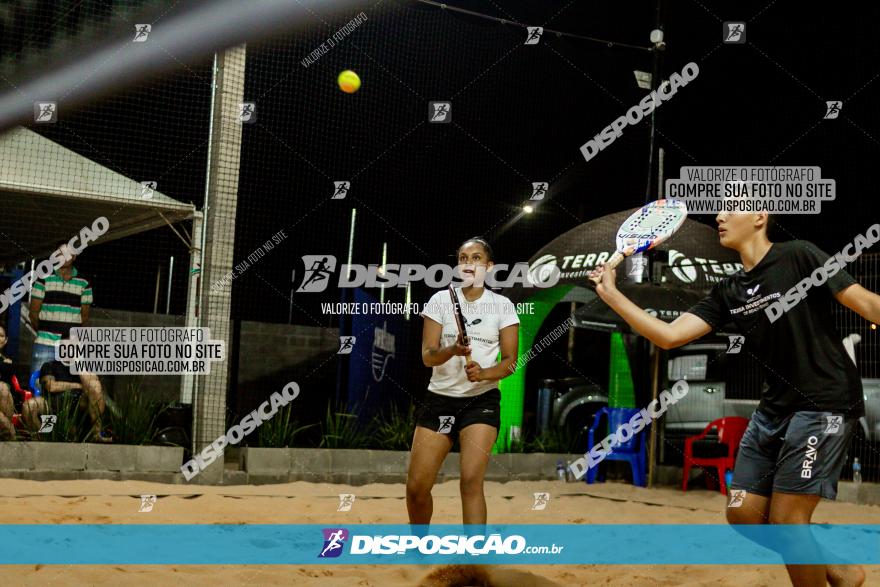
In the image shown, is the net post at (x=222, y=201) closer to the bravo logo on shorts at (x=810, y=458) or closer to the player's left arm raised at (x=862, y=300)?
the bravo logo on shorts at (x=810, y=458)

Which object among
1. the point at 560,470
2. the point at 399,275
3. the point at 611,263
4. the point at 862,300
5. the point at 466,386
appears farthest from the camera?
the point at 399,275

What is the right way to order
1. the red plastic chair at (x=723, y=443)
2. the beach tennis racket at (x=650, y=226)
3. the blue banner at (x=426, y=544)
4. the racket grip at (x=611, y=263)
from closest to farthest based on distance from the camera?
the racket grip at (x=611, y=263) < the beach tennis racket at (x=650, y=226) < the blue banner at (x=426, y=544) < the red plastic chair at (x=723, y=443)

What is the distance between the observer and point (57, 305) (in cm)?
873

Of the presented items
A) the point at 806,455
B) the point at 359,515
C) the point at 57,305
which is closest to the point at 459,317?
the point at 806,455

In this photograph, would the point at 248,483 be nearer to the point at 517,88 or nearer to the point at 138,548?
the point at 138,548

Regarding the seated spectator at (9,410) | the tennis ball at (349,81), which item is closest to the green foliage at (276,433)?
the seated spectator at (9,410)

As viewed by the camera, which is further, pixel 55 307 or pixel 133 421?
pixel 55 307

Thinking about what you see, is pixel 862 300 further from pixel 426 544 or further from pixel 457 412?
pixel 426 544

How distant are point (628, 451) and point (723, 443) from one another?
3.65 ft

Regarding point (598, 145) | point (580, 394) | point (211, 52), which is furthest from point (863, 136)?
point (211, 52)

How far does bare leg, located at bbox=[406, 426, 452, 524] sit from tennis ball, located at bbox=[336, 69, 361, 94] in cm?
558

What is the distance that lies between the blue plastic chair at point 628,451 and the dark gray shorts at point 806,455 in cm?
624

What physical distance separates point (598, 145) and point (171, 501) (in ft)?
20.1

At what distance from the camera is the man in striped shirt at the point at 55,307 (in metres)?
8.68
